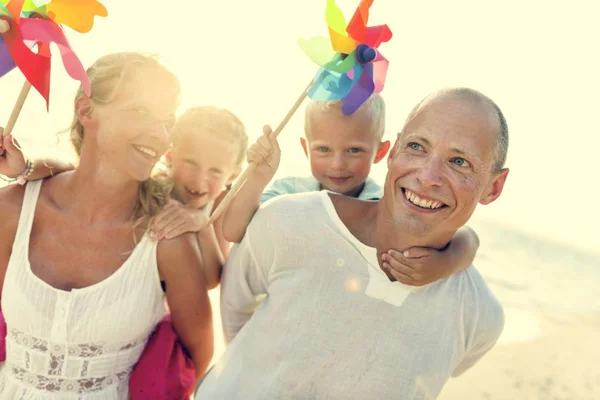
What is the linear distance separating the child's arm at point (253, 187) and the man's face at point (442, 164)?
574mm

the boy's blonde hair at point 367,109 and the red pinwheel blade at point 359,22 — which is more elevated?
the red pinwheel blade at point 359,22

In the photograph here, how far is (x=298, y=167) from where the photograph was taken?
19578mm

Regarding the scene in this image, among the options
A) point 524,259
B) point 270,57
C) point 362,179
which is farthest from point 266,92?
point 362,179

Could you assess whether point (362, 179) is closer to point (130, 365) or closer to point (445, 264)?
point (445, 264)

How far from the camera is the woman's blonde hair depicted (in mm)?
2951

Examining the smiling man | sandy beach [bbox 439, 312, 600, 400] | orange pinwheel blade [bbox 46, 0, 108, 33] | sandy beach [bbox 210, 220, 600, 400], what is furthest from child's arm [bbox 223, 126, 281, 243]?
sandy beach [bbox 439, 312, 600, 400]

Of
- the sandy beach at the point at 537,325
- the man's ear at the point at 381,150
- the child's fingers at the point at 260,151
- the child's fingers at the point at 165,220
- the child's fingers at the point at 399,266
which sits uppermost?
the child's fingers at the point at 260,151

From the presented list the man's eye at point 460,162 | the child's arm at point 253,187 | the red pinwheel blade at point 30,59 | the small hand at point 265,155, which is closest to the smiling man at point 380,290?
the man's eye at point 460,162

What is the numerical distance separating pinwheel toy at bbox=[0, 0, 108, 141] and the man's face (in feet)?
4.12

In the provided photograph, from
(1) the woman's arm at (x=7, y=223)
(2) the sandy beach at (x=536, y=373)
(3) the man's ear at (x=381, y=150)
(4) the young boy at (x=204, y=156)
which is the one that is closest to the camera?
(1) the woman's arm at (x=7, y=223)

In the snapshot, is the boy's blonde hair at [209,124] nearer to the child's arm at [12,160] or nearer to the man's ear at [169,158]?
the man's ear at [169,158]

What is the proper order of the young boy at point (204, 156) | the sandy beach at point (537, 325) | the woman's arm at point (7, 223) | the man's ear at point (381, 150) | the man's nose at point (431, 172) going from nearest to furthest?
the man's nose at point (431, 172) < the woman's arm at point (7, 223) < the young boy at point (204, 156) < the man's ear at point (381, 150) < the sandy beach at point (537, 325)

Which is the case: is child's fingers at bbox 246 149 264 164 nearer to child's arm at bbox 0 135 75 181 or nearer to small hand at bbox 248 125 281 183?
small hand at bbox 248 125 281 183

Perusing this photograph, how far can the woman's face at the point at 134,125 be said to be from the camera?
9.69 feet
